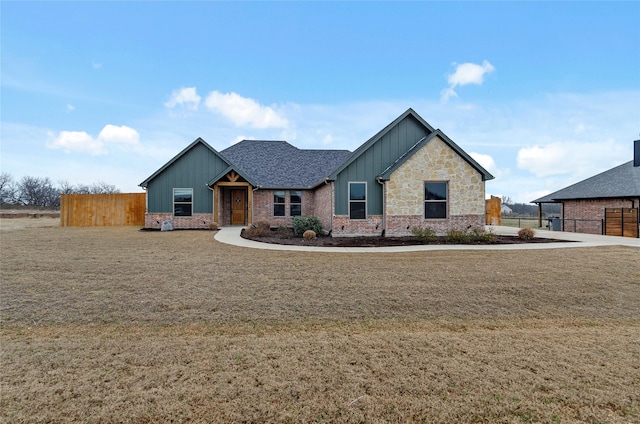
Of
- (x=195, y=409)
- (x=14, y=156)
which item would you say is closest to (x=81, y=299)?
(x=195, y=409)

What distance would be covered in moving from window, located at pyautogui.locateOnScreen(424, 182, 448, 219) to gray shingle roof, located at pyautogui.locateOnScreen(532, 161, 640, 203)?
11207 mm

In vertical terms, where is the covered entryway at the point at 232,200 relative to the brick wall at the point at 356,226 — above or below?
above

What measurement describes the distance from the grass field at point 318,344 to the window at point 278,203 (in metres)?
12.9

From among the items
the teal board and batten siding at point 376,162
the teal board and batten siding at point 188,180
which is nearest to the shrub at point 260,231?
the teal board and batten siding at point 376,162

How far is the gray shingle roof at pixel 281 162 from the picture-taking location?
2084 cm

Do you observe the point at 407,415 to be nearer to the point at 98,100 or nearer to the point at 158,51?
the point at 158,51

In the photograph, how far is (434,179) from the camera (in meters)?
14.9

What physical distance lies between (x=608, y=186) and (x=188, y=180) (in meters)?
26.0

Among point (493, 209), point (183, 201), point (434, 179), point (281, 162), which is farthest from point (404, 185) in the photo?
point (493, 209)

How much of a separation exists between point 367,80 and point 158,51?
36.8 feet

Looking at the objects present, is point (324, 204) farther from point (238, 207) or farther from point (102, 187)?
point (102, 187)

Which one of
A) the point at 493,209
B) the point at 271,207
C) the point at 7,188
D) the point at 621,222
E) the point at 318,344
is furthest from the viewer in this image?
the point at 7,188

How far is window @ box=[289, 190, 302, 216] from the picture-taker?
20750 millimetres

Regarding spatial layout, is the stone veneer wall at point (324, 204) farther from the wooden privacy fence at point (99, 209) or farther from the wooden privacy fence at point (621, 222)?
the wooden privacy fence at point (621, 222)
